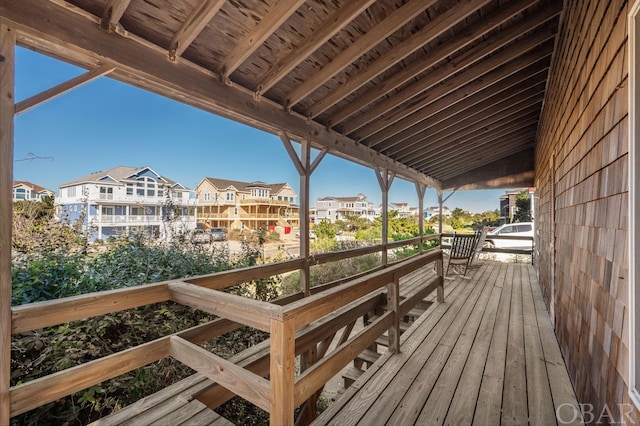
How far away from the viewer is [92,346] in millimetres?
2160

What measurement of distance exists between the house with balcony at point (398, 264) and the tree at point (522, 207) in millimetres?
11282

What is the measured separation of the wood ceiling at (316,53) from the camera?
1825mm

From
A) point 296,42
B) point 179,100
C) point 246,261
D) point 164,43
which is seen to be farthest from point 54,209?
point 296,42

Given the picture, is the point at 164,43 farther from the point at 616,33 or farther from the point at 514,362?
the point at 514,362

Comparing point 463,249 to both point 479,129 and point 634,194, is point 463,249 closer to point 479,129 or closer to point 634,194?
point 479,129

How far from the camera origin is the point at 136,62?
1987 millimetres

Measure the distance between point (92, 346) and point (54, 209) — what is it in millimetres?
1173

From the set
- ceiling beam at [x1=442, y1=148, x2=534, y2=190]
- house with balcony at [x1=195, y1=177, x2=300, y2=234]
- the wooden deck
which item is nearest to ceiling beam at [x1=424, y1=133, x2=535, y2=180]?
ceiling beam at [x1=442, y1=148, x2=534, y2=190]

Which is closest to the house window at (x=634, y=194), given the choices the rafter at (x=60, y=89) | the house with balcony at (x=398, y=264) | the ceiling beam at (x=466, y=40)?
the house with balcony at (x=398, y=264)

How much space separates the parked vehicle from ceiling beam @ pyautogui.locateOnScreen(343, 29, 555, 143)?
229 centimetres

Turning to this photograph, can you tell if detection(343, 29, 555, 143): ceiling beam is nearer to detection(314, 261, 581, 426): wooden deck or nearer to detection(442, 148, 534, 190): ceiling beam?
detection(314, 261, 581, 426): wooden deck

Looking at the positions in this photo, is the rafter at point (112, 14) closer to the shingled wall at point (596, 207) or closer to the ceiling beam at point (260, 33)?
the ceiling beam at point (260, 33)

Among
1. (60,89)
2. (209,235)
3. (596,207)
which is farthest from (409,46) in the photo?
(209,235)

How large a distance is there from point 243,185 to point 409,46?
3.63 m
